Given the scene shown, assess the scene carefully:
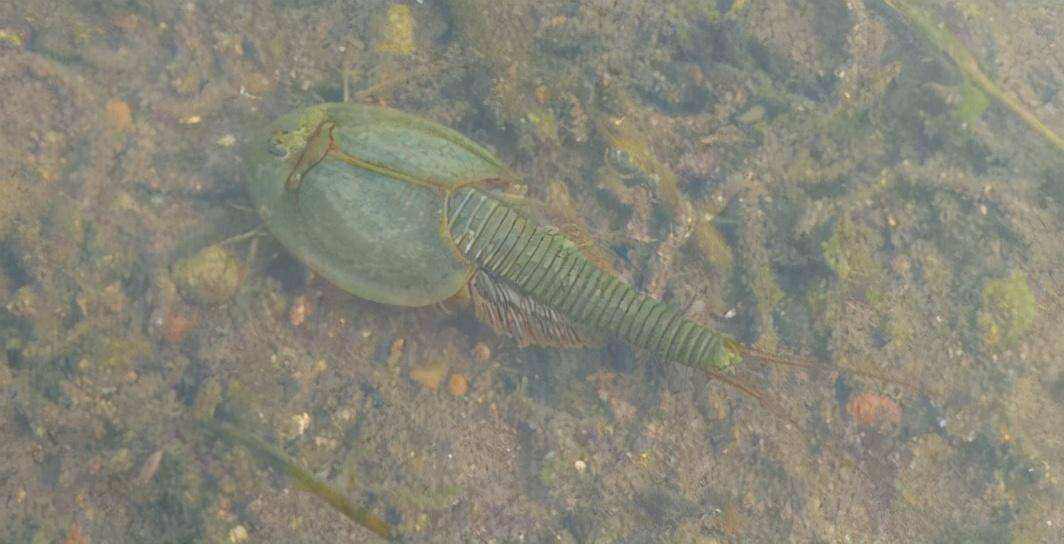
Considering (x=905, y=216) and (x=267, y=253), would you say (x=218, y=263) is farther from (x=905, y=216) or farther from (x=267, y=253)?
(x=905, y=216)

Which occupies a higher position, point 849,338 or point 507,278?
point 849,338

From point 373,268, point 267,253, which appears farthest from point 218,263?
point 373,268

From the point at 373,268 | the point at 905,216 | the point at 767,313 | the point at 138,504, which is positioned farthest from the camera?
the point at 905,216

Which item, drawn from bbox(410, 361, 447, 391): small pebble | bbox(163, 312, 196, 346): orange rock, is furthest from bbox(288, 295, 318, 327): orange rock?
bbox(410, 361, 447, 391): small pebble

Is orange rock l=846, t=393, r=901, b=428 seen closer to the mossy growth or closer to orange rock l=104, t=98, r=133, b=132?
the mossy growth

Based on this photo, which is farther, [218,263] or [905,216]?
[905,216]
